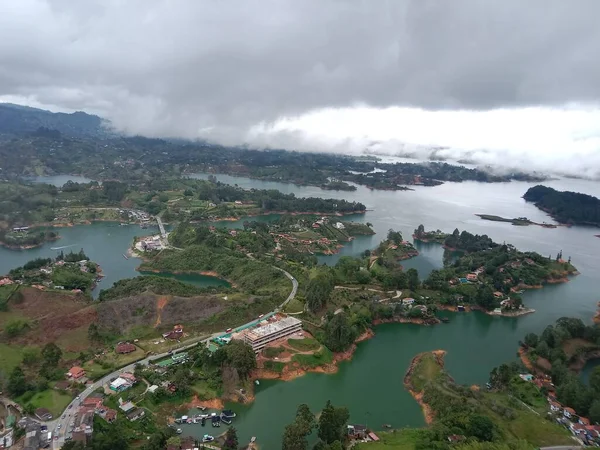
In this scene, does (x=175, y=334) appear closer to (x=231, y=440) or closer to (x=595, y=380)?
(x=231, y=440)

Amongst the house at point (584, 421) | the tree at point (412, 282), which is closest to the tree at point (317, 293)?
the tree at point (412, 282)

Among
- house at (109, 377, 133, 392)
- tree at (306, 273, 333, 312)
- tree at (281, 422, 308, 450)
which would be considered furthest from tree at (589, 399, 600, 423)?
house at (109, 377, 133, 392)

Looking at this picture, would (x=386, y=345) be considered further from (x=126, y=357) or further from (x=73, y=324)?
(x=73, y=324)

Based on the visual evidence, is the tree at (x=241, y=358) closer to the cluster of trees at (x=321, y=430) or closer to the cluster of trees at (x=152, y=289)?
the cluster of trees at (x=321, y=430)

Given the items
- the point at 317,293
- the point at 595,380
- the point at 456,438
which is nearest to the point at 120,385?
the point at 317,293

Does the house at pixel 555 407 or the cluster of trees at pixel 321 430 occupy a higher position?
the cluster of trees at pixel 321 430
